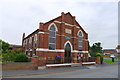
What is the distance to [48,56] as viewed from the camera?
17.4 meters

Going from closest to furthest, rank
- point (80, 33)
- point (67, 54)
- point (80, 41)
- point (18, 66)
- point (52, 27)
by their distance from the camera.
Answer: point (18, 66)
point (52, 27)
point (67, 54)
point (80, 41)
point (80, 33)

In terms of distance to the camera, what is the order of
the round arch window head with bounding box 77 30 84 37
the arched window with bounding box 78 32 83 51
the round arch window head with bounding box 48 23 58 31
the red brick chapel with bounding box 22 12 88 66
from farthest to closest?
the round arch window head with bounding box 77 30 84 37, the arched window with bounding box 78 32 83 51, the round arch window head with bounding box 48 23 58 31, the red brick chapel with bounding box 22 12 88 66

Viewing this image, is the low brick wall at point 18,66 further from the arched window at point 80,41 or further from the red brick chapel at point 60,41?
the arched window at point 80,41

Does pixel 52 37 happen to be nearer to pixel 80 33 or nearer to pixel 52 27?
pixel 52 27

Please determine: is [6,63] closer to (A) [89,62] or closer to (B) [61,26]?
(B) [61,26]

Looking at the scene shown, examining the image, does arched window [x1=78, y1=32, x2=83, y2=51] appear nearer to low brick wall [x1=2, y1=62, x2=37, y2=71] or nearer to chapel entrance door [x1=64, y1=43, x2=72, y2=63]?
chapel entrance door [x1=64, y1=43, x2=72, y2=63]

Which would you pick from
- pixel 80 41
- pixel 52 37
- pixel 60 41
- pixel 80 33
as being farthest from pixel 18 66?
pixel 80 33

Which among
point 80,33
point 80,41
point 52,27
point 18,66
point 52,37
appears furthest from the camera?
point 80,33

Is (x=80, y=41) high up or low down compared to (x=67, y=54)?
up

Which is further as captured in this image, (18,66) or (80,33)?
(80,33)

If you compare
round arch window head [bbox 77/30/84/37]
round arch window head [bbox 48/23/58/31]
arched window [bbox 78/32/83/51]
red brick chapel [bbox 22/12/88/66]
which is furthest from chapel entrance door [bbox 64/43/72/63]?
round arch window head [bbox 48/23/58/31]

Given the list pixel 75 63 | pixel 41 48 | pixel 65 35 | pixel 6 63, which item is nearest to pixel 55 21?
pixel 65 35

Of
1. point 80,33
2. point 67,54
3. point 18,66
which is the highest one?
point 80,33

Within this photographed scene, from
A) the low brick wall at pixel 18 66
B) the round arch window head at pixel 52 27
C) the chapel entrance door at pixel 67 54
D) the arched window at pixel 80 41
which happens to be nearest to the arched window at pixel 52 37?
the round arch window head at pixel 52 27
